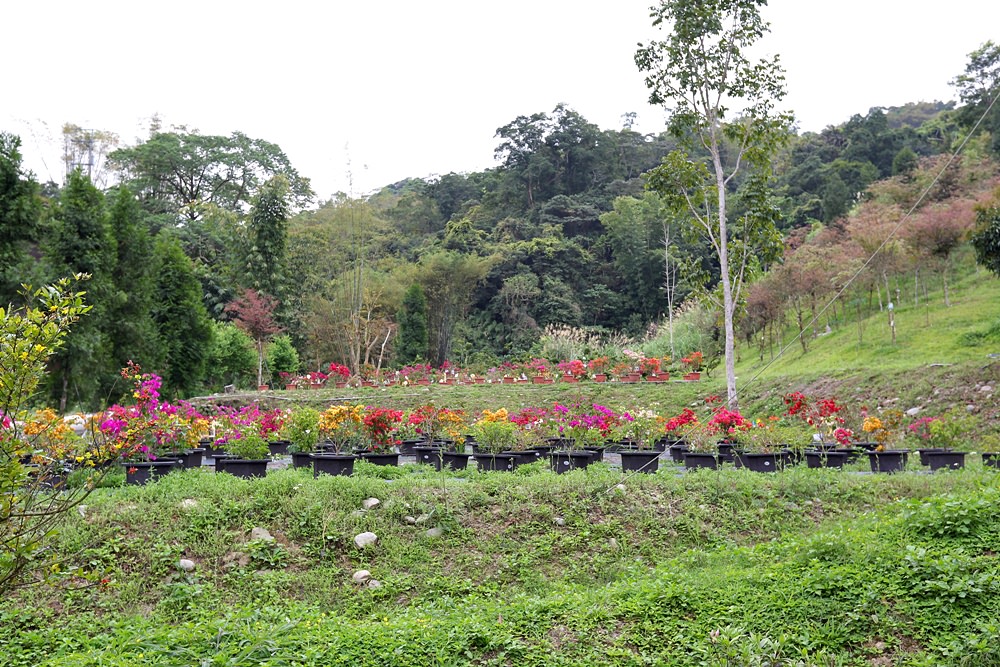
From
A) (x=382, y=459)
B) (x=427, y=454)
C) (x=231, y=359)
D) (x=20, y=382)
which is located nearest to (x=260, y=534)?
(x=20, y=382)

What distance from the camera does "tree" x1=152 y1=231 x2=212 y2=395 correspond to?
15.2 meters

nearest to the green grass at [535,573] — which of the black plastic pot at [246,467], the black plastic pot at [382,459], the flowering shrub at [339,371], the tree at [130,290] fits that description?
the black plastic pot at [246,467]

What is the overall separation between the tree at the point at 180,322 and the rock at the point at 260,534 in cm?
1176

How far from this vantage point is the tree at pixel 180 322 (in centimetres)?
1520

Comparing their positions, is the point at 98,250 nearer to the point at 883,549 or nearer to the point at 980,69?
the point at 883,549

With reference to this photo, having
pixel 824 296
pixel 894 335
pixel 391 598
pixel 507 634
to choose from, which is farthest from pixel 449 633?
pixel 824 296

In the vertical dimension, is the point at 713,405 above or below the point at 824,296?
below

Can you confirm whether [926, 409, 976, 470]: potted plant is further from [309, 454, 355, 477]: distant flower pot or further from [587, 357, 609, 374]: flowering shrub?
[587, 357, 609, 374]: flowering shrub

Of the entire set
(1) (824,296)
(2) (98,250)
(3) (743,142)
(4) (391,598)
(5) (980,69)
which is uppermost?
(5) (980,69)

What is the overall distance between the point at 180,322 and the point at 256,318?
651cm

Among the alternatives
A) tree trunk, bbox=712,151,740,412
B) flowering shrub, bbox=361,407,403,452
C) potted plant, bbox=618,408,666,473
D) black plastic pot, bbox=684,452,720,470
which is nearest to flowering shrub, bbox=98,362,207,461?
flowering shrub, bbox=361,407,403,452

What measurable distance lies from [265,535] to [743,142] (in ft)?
30.7

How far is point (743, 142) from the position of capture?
35.7ft

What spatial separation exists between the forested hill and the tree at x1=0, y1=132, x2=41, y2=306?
0.11 ft
